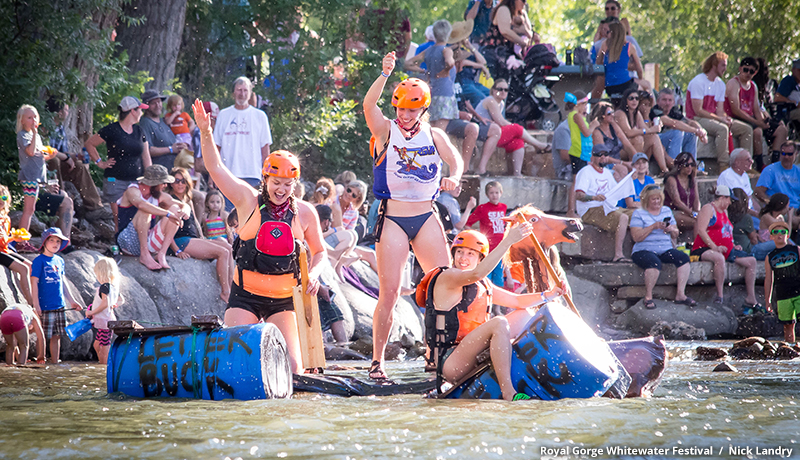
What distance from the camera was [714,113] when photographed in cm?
1545

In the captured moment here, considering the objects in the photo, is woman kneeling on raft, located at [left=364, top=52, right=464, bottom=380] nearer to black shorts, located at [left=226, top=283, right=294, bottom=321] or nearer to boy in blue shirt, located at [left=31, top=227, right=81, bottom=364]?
black shorts, located at [left=226, top=283, right=294, bottom=321]

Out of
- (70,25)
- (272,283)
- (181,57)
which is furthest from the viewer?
(181,57)

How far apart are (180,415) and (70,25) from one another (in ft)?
25.5

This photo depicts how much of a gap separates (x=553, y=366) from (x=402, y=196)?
1.95 metres

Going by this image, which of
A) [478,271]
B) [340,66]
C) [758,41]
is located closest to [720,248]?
[340,66]

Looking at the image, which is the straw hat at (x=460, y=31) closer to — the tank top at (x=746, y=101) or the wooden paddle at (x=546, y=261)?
the tank top at (x=746, y=101)

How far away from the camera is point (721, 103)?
1558cm

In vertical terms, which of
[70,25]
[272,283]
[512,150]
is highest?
[70,25]

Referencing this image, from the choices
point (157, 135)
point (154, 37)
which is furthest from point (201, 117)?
point (154, 37)

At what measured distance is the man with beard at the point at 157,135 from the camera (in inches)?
429

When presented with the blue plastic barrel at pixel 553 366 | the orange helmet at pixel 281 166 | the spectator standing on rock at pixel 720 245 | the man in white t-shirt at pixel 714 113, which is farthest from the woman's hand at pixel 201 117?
the man in white t-shirt at pixel 714 113

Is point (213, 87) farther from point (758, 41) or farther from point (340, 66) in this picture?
point (758, 41)

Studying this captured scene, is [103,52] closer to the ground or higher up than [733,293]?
higher up

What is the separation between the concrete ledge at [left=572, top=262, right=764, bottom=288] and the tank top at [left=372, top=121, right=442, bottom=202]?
22.4 feet
